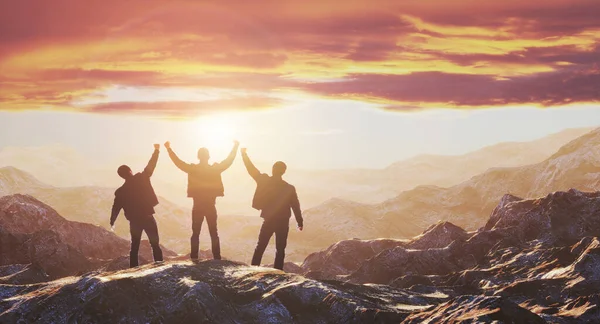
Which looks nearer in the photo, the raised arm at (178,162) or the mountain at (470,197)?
the raised arm at (178,162)

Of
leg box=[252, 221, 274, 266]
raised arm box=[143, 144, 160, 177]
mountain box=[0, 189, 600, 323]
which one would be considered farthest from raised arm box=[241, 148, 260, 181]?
mountain box=[0, 189, 600, 323]

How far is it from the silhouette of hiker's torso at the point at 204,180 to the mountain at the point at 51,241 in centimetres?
2301

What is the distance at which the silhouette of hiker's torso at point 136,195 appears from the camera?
26.2 meters

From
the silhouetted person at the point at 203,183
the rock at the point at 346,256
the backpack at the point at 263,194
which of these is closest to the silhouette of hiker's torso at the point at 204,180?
the silhouetted person at the point at 203,183

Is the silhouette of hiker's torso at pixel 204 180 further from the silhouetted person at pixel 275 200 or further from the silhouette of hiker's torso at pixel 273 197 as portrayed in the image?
the silhouette of hiker's torso at pixel 273 197

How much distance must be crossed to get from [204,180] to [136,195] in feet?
7.91

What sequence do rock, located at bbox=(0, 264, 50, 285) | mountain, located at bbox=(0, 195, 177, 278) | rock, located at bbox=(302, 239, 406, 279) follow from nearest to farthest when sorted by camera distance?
rock, located at bbox=(0, 264, 50, 285) < mountain, located at bbox=(0, 195, 177, 278) < rock, located at bbox=(302, 239, 406, 279)

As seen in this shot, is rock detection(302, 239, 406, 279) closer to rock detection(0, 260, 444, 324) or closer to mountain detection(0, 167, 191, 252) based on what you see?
rock detection(0, 260, 444, 324)

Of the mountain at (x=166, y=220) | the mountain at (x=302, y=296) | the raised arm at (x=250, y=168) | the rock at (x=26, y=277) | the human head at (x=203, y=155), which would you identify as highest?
the human head at (x=203, y=155)

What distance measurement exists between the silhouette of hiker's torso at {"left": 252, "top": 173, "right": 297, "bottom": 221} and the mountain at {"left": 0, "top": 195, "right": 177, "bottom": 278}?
23594 millimetres

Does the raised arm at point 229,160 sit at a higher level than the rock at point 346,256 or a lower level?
higher

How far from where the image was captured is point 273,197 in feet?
88.0

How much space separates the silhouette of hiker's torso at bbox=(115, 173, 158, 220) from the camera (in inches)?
1030

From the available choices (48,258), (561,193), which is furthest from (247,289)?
(48,258)
